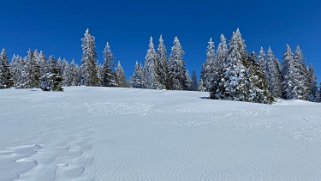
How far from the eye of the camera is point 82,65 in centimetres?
6450

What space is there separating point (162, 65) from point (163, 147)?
58.9 m

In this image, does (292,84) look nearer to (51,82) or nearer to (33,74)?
(51,82)

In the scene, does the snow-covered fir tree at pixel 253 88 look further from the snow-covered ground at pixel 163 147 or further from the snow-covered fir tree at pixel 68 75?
the snow-covered fir tree at pixel 68 75

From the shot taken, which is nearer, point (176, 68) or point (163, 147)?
point (163, 147)

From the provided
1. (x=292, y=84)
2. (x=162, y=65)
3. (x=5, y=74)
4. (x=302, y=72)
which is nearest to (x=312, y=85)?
(x=302, y=72)

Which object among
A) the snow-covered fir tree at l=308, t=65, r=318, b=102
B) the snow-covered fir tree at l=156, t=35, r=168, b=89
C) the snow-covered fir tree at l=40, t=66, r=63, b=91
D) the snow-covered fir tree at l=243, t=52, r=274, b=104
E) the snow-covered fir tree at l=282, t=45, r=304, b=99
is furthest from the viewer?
the snow-covered fir tree at l=308, t=65, r=318, b=102

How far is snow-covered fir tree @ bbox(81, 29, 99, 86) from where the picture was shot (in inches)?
2491

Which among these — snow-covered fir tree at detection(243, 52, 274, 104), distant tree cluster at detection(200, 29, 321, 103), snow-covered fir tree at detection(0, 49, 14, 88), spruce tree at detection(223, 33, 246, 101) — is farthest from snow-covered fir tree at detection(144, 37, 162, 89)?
spruce tree at detection(223, 33, 246, 101)

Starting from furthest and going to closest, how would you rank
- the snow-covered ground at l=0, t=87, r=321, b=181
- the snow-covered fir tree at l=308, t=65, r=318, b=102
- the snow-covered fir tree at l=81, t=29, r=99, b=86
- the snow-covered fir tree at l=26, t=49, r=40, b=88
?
the snow-covered fir tree at l=308, t=65, r=318, b=102 → the snow-covered fir tree at l=81, t=29, r=99, b=86 → the snow-covered fir tree at l=26, t=49, r=40, b=88 → the snow-covered ground at l=0, t=87, r=321, b=181

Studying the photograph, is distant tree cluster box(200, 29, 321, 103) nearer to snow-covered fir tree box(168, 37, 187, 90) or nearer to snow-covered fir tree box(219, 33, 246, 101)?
snow-covered fir tree box(219, 33, 246, 101)

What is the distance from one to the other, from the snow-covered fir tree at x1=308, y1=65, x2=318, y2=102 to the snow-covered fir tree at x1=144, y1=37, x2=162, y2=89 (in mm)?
33023

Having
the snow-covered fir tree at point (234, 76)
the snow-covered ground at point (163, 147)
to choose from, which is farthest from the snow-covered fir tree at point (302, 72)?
the snow-covered ground at point (163, 147)

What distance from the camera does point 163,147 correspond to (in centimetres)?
963

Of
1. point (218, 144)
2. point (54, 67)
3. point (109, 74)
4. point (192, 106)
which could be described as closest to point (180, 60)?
point (109, 74)
